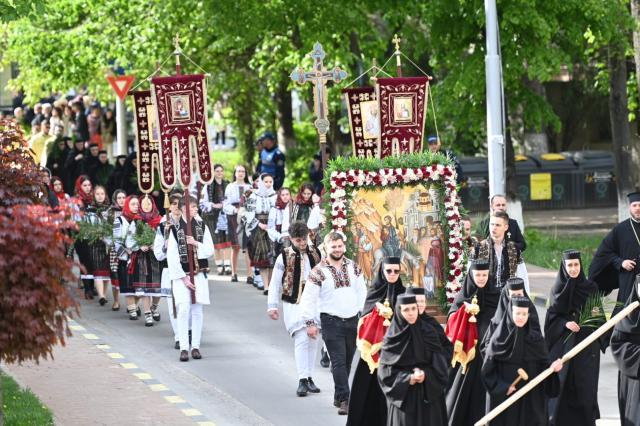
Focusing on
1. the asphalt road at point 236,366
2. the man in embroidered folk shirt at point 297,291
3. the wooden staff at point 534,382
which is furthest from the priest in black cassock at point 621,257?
the wooden staff at point 534,382

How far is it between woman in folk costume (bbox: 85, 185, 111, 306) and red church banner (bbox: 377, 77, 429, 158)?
4.28 metres

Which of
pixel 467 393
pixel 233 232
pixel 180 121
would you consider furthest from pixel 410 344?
pixel 233 232

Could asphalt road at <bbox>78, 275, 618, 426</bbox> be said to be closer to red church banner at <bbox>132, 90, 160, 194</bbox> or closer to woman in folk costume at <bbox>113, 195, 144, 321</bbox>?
woman in folk costume at <bbox>113, 195, 144, 321</bbox>

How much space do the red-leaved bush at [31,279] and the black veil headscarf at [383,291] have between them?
10.9 ft

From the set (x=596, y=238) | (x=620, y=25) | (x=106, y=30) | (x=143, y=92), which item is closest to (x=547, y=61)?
(x=620, y=25)

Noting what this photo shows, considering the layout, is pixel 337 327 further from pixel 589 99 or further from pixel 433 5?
pixel 589 99

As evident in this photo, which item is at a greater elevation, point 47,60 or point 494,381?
point 47,60

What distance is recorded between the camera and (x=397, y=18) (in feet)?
88.9

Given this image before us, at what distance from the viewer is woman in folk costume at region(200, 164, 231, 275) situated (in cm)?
2405

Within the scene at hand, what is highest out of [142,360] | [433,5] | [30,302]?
[433,5]

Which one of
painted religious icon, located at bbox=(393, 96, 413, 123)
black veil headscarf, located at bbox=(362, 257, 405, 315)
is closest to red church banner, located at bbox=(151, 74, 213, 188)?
painted religious icon, located at bbox=(393, 96, 413, 123)

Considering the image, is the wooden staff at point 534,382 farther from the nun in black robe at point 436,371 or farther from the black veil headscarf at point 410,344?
the black veil headscarf at point 410,344

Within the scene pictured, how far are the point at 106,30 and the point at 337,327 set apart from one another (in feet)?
59.0

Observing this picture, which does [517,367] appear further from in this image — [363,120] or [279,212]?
[363,120]
